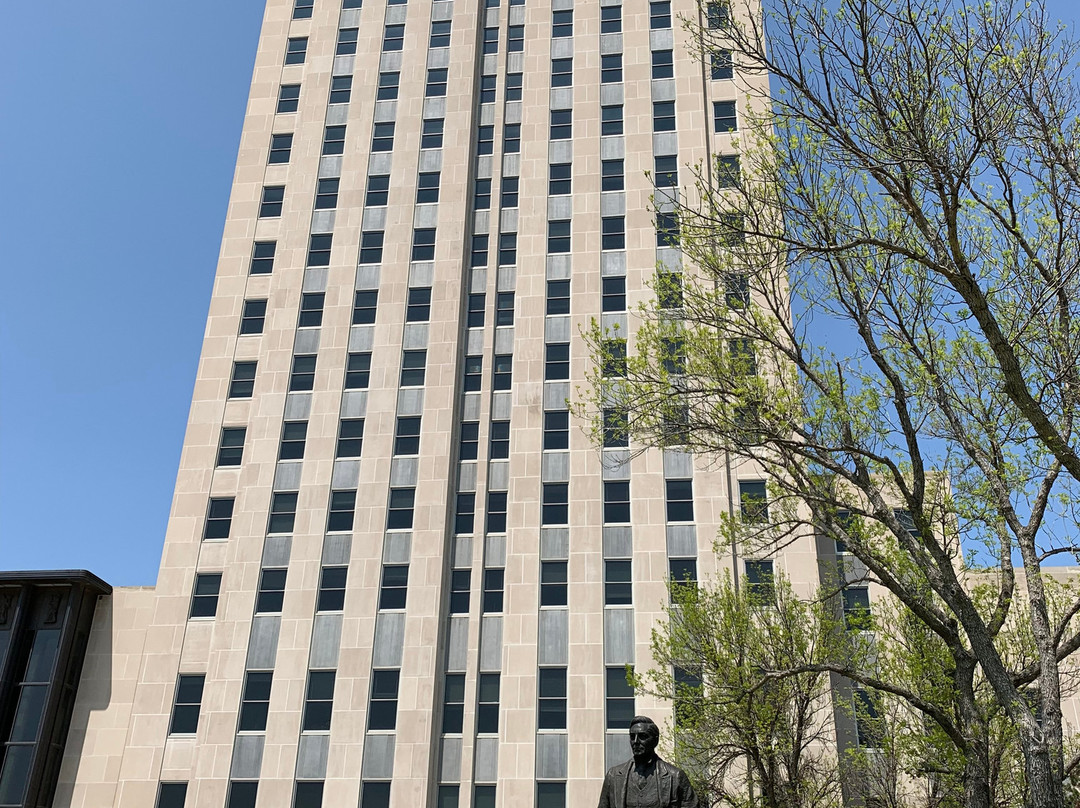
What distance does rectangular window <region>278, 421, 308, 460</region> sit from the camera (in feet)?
129

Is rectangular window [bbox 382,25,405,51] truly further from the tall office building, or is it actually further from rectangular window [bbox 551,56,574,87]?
rectangular window [bbox 551,56,574,87]

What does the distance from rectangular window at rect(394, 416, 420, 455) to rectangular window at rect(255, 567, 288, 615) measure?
21.5 ft

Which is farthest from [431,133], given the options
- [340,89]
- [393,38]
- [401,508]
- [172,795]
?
[172,795]

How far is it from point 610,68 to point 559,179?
7.08m

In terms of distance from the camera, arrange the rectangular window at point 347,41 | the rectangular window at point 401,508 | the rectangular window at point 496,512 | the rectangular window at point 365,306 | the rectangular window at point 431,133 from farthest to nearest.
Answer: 1. the rectangular window at point 347,41
2. the rectangular window at point 431,133
3. the rectangular window at point 365,306
4. the rectangular window at point 496,512
5. the rectangular window at point 401,508

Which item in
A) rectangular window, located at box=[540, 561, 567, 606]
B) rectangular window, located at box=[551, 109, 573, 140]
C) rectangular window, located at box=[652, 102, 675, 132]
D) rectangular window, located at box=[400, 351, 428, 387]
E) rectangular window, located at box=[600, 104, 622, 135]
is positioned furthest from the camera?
rectangular window, located at box=[551, 109, 573, 140]

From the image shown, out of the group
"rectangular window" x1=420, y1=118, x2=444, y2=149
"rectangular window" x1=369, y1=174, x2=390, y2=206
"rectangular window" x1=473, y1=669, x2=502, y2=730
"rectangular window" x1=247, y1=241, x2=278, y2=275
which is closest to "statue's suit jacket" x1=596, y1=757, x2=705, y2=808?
"rectangular window" x1=473, y1=669, x2=502, y2=730

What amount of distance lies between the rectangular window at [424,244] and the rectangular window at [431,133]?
477 centimetres

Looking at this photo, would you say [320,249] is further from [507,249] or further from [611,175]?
[611,175]

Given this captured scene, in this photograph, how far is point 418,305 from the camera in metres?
42.2

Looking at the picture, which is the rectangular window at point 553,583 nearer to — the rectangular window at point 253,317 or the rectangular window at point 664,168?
the rectangular window at point 253,317

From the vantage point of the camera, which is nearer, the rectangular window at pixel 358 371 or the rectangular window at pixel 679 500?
the rectangular window at pixel 679 500

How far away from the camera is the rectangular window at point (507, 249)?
43.5 m

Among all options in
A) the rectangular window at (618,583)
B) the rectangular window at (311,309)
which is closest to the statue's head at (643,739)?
the rectangular window at (618,583)
